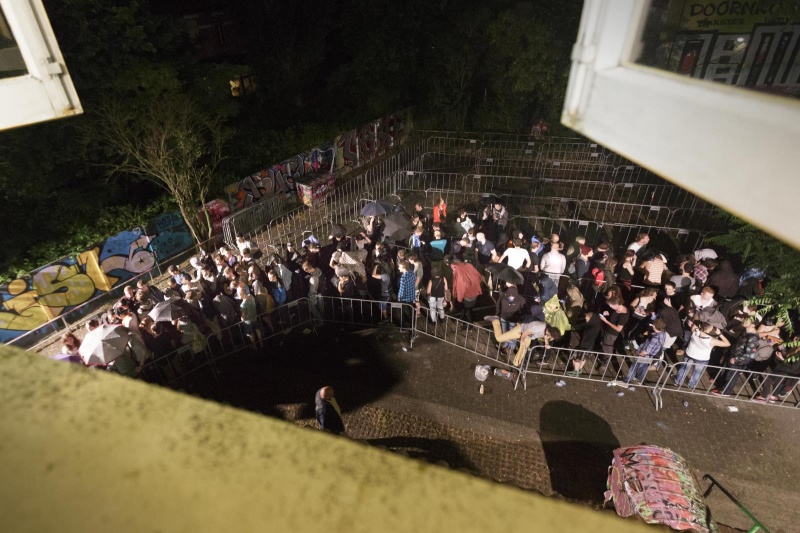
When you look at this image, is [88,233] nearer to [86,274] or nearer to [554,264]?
[86,274]

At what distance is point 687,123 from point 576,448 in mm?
7478

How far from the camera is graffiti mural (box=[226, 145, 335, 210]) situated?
638 inches

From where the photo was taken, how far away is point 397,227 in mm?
10680

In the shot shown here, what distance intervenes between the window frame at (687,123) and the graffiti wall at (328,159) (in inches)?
632

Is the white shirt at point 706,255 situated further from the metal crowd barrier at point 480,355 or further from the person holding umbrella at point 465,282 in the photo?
the person holding umbrella at point 465,282

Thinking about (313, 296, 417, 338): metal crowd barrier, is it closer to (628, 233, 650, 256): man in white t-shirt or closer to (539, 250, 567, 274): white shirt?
(539, 250, 567, 274): white shirt

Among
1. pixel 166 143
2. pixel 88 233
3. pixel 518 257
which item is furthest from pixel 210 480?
pixel 166 143

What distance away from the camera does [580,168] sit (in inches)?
773

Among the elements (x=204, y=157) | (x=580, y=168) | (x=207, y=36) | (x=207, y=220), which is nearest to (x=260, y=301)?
(x=207, y=220)

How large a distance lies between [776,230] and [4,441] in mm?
1566

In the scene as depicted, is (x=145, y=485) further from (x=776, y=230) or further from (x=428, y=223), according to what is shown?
(x=428, y=223)

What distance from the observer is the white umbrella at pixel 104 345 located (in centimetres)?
681

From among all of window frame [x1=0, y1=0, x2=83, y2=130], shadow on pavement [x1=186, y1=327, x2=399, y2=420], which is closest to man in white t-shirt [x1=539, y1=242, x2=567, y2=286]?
shadow on pavement [x1=186, y1=327, x2=399, y2=420]

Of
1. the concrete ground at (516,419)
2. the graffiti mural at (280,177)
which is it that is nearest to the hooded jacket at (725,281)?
the concrete ground at (516,419)
